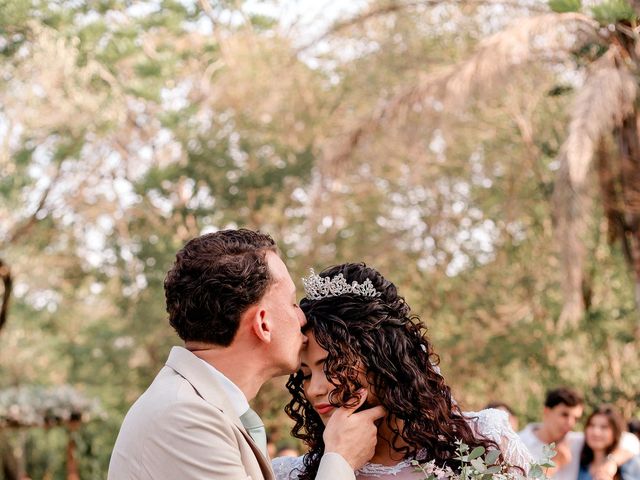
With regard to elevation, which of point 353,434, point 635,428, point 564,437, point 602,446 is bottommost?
point 635,428

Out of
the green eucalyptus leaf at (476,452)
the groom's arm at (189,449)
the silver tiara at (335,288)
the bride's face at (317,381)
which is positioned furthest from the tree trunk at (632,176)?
the groom's arm at (189,449)

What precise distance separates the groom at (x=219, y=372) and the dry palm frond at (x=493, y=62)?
7410 millimetres

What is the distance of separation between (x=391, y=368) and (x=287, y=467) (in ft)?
2.15

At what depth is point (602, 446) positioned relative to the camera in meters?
8.43

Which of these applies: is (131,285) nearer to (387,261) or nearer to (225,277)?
(387,261)

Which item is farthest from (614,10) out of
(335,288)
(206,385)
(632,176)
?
(632,176)

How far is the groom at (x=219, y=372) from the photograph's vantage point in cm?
283

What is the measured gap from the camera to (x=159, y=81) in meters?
15.9

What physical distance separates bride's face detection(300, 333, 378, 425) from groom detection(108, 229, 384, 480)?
0.75ft

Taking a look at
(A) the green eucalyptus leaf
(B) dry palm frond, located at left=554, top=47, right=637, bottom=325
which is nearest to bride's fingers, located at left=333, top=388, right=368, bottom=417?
(A) the green eucalyptus leaf

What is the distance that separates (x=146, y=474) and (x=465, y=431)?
1254mm

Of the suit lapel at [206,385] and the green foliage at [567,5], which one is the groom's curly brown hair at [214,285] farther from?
the green foliage at [567,5]

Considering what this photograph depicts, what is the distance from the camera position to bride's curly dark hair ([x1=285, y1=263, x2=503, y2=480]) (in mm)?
3602

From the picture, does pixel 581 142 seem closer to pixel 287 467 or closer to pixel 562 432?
pixel 562 432
